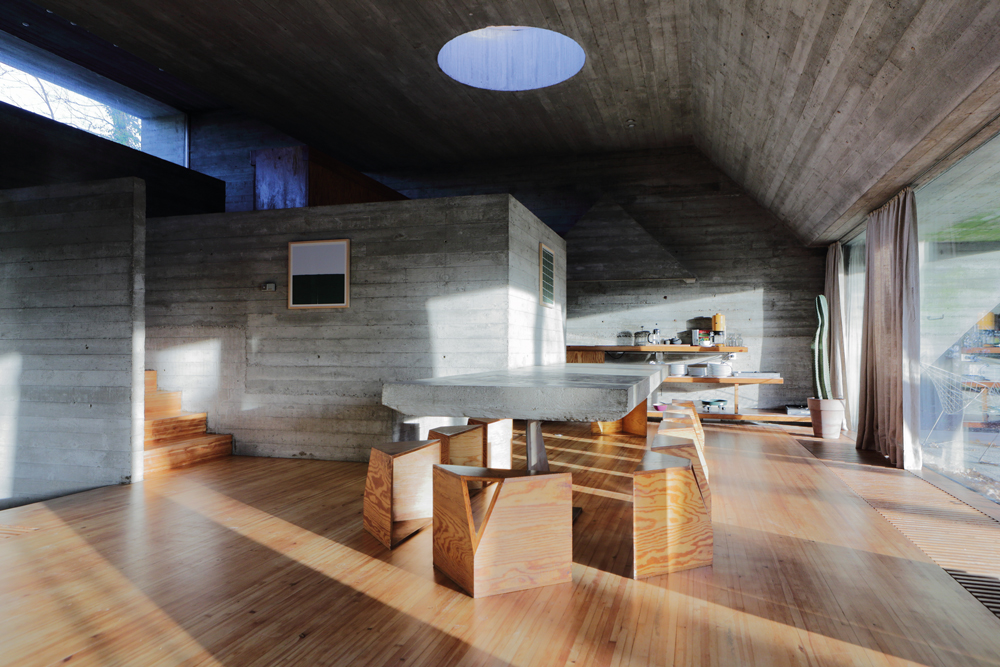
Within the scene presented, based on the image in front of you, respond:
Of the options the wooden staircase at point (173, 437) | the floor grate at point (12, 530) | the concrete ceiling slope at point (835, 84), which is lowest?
the floor grate at point (12, 530)

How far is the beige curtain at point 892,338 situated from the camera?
175 inches

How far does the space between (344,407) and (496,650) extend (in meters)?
3.61

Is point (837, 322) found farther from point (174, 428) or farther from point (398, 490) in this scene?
point (174, 428)

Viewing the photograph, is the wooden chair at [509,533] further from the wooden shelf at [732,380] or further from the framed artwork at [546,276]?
the wooden shelf at [732,380]

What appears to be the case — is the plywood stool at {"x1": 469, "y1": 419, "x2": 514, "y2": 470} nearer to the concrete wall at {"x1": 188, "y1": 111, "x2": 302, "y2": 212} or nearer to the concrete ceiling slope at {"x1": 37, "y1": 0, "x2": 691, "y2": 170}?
the concrete ceiling slope at {"x1": 37, "y1": 0, "x2": 691, "y2": 170}

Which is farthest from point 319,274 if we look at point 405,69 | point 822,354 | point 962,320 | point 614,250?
point 822,354

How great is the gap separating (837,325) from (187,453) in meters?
7.07

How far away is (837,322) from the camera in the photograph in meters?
6.76

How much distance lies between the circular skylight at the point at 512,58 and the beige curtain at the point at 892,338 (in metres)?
3.12

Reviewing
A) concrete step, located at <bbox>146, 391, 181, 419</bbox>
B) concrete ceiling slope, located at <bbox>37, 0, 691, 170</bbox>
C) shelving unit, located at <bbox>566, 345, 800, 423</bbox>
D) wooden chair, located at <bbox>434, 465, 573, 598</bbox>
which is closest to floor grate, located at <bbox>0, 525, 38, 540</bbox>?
concrete step, located at <bbox>146, 391, 181, 419</bbox>

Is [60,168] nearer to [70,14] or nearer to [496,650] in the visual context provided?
[70,14]

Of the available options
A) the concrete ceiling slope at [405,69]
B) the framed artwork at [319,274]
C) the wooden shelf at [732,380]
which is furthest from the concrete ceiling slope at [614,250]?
the framed artwork at [319,274]

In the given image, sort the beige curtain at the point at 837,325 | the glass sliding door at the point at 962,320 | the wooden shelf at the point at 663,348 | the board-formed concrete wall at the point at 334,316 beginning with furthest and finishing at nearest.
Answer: the wooden shelf at the point at 663,348, the beige curtain at the point at 837,325, the board-formed concrete wall at the point at 334,316, the glass sliding door at the point at 962,320

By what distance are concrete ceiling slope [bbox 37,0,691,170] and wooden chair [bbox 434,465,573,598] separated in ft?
12.6
